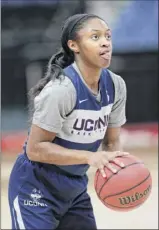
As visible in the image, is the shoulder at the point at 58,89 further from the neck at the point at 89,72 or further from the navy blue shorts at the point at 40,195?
the navy blue shorts at the point at 40,195

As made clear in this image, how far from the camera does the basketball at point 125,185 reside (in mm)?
2867

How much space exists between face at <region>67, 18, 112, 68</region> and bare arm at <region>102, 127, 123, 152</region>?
21.1 inches

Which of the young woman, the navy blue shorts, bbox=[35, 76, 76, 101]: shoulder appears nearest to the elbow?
the young woman

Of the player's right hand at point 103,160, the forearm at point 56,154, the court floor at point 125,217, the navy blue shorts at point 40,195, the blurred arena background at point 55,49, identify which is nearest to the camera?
the player's right hand at point 103,160

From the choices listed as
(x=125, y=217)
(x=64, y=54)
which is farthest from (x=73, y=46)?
(x=125, y=217)

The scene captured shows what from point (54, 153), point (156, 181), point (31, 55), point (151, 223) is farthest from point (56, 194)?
point (31, 55)

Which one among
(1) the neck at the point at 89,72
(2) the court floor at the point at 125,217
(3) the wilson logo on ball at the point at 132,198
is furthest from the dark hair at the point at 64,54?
(2) the court floor at the point at 125,217

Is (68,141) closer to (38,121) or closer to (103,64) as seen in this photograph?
A: (38,121)

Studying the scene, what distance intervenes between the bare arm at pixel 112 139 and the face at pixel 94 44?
21.1 inches

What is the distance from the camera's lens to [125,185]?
9.46 feet

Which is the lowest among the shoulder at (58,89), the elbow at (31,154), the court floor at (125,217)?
the court floor at (125,217)

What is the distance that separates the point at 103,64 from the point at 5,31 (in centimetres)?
718

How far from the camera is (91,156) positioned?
9.14 feet

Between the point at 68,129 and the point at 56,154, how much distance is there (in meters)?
0.19
